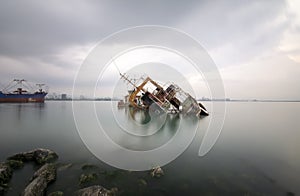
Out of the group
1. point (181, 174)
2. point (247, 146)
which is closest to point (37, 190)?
point (181, 174)

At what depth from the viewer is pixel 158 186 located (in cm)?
538

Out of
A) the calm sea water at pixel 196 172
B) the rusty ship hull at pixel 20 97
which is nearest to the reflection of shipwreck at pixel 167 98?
the calm sea water at pixel 196 172

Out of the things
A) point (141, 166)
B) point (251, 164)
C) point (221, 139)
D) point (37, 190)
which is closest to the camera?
point (37, 190)

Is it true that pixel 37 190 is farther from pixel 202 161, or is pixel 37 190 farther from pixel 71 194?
pixel 202 161

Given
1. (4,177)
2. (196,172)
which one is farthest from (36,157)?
(196,172)

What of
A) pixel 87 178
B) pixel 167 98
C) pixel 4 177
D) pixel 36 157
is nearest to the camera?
pixel 4 177

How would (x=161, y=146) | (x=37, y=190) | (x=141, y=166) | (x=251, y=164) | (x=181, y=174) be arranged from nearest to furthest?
1. (x=37, y=190)
2. (x=181, y=174)
3. (x=141, y=166)
4. (x=251, y=164)
5. (x=161, y=146)

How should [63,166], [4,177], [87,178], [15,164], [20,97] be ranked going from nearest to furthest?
[4,177]
[87,178]
[15,164]
[63,166]
[20,97]

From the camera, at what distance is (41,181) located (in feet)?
16.4

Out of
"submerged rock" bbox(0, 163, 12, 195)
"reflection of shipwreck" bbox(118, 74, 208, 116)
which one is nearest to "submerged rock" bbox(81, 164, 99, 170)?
"submerged rock" bbox(0, 163, 12, 195)

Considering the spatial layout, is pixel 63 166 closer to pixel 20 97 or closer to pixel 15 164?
pixel 15 164

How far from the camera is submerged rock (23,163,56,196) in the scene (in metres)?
4.54

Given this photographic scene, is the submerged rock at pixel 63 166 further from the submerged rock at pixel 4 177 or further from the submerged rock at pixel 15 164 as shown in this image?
the submerged rock at pixel 4 177

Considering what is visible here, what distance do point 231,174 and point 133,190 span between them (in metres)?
4.07
